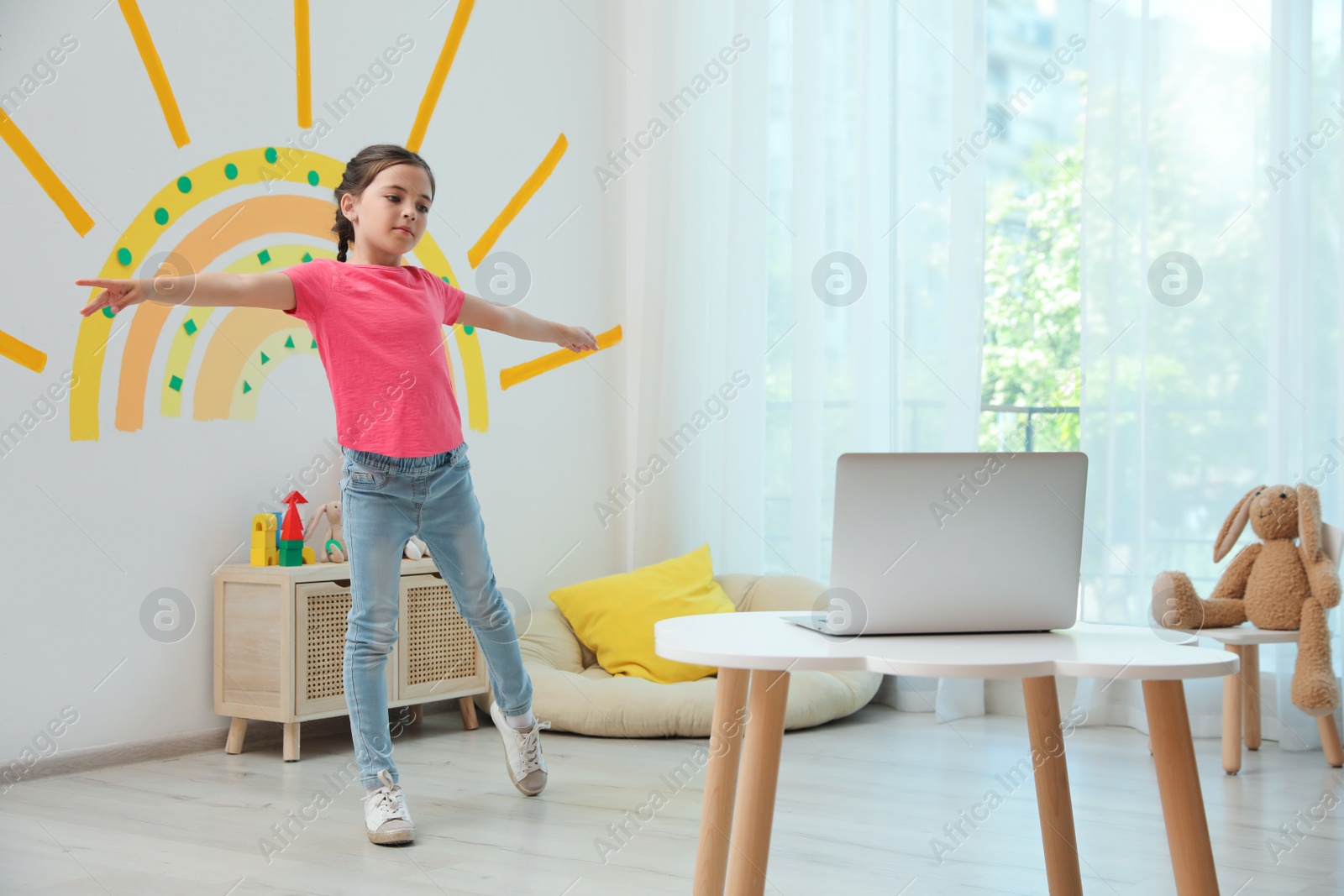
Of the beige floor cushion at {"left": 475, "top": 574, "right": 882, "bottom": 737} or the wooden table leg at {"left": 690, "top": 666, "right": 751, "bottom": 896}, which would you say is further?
the beige floor cushion at {"left": 475, "top": 574, "right": 882, "bottom": 737}

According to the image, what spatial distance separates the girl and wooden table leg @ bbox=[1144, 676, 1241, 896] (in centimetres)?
122

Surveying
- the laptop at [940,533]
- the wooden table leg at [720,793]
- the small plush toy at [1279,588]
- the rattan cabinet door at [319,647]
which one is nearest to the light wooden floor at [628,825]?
the rattan cabinet door at [319,647]

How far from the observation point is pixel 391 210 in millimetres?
2055

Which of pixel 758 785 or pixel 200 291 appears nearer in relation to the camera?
pixel 758 785

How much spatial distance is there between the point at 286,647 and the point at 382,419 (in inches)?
34.7

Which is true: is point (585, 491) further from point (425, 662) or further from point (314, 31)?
point (314, 31)

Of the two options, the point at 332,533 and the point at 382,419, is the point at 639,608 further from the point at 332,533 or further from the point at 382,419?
the point at 382,419

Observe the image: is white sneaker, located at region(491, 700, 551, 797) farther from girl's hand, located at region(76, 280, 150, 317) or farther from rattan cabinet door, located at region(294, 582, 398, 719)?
girl's hand, located at region(76, 280, 150, 317)

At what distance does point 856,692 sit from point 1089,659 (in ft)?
6.68

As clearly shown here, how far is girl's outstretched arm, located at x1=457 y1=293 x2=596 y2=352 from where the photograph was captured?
87.9 inches

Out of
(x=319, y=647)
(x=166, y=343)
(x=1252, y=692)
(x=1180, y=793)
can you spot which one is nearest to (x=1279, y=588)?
(x=1252, y=692)

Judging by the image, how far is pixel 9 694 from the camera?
2.42m

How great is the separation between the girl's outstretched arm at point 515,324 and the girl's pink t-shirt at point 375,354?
0.48 ft

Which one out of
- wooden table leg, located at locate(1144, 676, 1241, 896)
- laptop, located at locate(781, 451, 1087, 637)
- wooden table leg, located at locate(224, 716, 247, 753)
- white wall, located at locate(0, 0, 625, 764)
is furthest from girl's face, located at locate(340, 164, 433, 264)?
wooden table leg, located at locate(1144, 676, 1241, 896)
